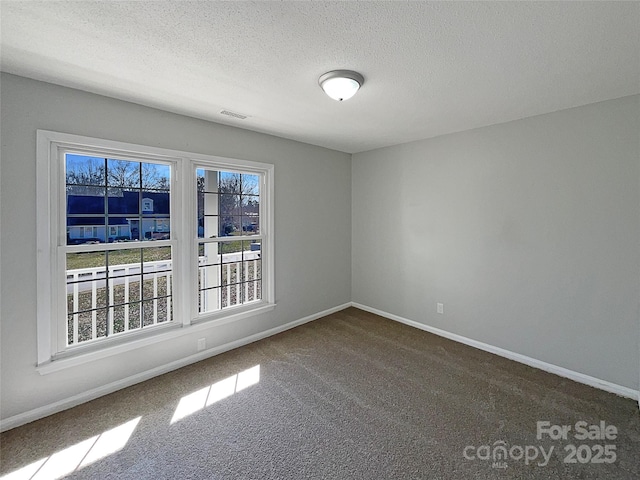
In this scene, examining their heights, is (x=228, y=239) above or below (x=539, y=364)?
above

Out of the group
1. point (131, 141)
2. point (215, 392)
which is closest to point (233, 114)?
point (131, 141)

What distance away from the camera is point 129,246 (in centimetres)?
259

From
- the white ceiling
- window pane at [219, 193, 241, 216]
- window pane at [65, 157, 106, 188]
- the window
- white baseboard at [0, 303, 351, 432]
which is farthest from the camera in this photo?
window pane at [219, 193, 241, 216]

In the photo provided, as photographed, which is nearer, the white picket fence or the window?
the white picket fence

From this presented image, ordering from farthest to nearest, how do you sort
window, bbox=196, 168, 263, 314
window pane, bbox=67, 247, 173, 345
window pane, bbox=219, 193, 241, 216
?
window pane, bbox=219, 193, 241, 216 → window, bbox=196, 168, 263, 314 → window pane, bbox=67, 247, 173, 345

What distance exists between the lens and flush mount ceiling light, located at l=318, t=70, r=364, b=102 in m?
1.95

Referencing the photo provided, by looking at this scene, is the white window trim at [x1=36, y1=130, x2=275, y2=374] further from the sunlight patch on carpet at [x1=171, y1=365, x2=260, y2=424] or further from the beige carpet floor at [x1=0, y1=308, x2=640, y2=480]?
the sunlight patch on carpet at [x1=171, y1=365, x2=260, y2=424]

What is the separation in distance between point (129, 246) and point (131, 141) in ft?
3.11

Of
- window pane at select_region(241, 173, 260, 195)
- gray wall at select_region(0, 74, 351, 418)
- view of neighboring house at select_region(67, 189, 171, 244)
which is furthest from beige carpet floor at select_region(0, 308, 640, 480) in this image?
window pane at select_region(241, 173, 260, 195)

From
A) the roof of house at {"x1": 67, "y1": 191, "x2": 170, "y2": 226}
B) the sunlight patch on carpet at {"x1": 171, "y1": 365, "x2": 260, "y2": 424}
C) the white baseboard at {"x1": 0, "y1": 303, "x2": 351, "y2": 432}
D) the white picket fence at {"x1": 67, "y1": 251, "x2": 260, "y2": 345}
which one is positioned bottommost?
the sunlight patch on carpet at {"x1": 171, "y1": 365, "x2": 260, "y2": 424}

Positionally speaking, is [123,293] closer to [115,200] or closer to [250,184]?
[115,200]

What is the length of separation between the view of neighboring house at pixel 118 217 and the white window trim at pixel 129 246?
0.27ft

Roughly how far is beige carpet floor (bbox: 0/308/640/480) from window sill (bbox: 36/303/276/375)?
0.35 metres

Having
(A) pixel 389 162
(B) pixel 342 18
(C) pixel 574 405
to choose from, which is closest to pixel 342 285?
(A) pixel 389 162
